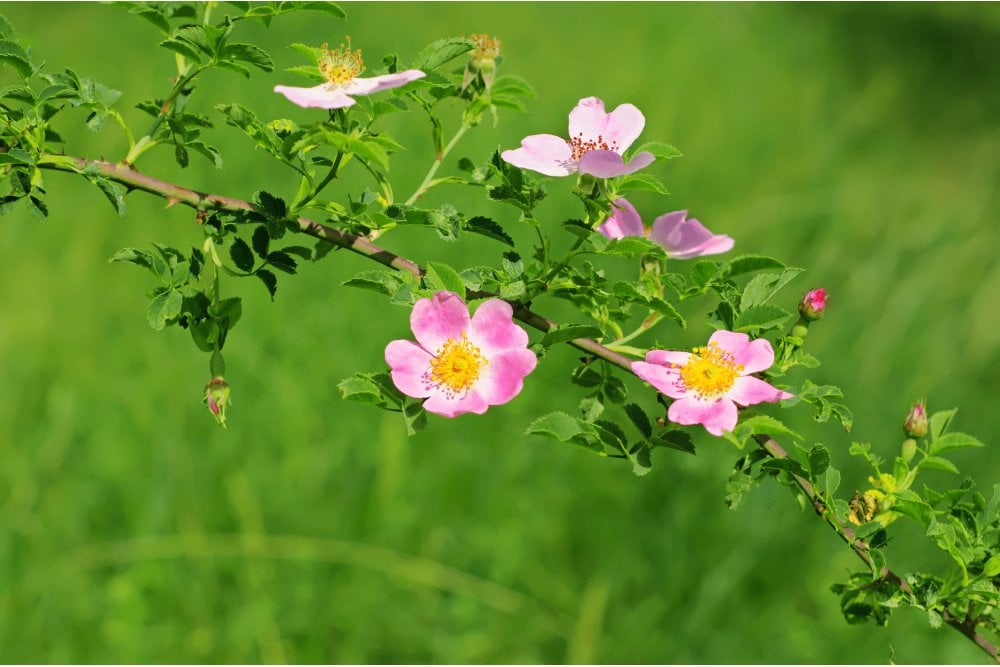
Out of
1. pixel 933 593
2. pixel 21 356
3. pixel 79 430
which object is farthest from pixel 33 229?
pixel 933 593

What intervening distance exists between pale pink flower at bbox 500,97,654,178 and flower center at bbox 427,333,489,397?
0.16m

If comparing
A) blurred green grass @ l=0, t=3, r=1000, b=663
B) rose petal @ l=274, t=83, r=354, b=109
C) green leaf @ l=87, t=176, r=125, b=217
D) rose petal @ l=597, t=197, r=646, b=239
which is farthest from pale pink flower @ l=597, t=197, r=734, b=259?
blurred green grass @ l=0, t=3, r=1000, b=663

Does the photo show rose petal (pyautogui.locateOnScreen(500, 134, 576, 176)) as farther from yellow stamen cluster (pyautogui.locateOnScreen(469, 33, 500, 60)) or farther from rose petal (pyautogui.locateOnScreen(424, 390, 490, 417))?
rose petal (pyautogui.locateOnScreen(424, 390, 490, 417))

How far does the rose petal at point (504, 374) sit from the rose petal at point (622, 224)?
0.58ft

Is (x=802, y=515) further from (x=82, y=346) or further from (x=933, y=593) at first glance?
(x=82, y=346)

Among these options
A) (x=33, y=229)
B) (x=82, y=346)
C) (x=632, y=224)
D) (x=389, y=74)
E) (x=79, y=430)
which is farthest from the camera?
(x=33, y=229)

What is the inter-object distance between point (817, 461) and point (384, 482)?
1.90m

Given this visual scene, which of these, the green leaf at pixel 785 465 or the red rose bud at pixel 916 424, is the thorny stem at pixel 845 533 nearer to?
the green leaf at pixel 785 465

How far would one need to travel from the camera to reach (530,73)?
4.42 metres

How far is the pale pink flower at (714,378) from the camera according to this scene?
827 mm

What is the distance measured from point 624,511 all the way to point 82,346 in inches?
63.3

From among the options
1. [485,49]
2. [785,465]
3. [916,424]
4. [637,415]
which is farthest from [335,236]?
[916,424]

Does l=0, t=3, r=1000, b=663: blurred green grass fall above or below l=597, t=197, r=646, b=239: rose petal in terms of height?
above

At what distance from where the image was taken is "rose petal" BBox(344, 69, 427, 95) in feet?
2.63
